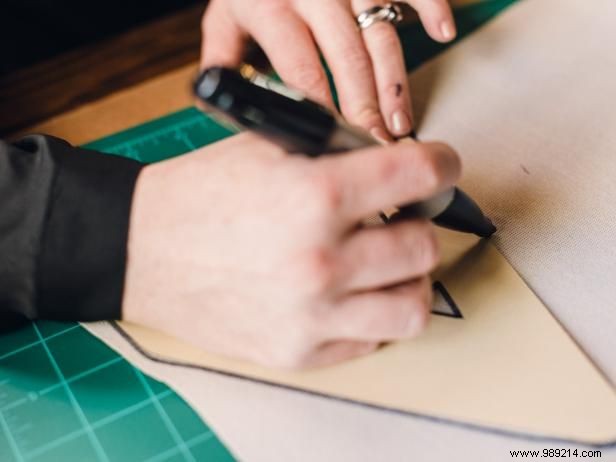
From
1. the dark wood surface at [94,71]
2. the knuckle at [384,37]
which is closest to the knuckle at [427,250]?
the knuckle at [384,37]

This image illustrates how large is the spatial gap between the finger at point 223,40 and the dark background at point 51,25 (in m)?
0.30

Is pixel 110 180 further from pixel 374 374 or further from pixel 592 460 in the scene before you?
pixel 592 460

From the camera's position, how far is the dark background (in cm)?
107

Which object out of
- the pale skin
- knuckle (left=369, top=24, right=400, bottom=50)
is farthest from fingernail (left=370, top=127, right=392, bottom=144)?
the pale skin

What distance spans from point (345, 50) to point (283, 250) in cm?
37

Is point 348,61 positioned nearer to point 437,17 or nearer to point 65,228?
point 437,17

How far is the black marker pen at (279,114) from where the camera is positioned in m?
0.42

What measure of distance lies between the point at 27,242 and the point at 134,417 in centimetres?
17

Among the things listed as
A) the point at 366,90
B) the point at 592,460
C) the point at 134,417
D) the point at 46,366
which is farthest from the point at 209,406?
the point at 366,90

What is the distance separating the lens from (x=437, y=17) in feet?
2.54

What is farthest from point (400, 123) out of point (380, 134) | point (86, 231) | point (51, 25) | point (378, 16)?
point (51, 25)

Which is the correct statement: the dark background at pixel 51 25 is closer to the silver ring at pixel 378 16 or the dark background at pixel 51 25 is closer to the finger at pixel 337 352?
the silver ring at pixel 378 16

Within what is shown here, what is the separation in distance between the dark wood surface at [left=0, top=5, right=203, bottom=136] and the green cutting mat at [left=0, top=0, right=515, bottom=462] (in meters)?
0.37

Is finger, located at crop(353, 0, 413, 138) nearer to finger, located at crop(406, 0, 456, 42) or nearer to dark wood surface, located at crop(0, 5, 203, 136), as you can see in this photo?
finger, located at crop(406, 0, 456, 42)
